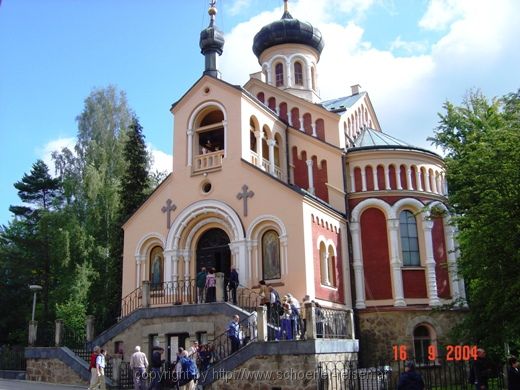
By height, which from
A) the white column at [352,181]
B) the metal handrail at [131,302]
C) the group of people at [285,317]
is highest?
the white column at [352,181]

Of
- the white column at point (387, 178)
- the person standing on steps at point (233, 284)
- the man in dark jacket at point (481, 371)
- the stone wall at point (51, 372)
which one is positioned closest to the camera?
the man in dark jacket at point (481, 371)

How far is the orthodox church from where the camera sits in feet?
67.6

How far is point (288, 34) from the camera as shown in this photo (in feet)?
101

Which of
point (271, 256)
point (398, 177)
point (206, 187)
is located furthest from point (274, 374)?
point (398, 177)

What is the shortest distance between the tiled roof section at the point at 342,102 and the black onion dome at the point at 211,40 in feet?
20.7

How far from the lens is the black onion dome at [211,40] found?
24.5 metres

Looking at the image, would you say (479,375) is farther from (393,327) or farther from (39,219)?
(39,219)

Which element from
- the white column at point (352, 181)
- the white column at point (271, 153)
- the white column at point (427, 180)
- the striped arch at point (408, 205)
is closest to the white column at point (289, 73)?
the white column at point (271, 153)

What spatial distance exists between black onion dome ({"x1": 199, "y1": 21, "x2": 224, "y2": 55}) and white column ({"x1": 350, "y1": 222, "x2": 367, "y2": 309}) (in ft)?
32.0

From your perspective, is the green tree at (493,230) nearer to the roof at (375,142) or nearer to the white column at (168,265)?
the roof at (375,142)

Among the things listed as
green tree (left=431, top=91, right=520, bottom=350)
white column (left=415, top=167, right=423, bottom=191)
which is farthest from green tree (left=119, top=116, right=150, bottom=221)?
green tree (left=431, top=91, right=520, bottom=350)

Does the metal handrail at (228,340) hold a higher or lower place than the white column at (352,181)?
lower

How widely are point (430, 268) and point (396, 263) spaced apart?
1.52 m

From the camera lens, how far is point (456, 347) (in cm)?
2055
